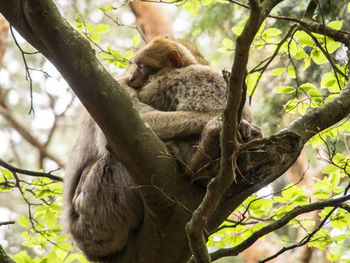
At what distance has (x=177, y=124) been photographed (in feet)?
10.7

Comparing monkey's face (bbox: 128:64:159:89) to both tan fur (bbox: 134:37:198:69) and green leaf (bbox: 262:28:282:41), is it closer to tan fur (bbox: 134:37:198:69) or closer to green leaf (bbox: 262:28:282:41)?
tan fur (bbox: 134:37:198:69)

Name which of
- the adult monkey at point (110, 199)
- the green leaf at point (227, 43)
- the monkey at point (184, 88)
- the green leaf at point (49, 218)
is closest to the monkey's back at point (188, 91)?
the monkey at point (184, 88)

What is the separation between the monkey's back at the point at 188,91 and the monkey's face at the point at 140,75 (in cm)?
14

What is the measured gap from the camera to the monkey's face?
3.93 meters

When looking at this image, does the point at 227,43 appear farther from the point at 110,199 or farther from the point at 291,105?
the point at 110,199

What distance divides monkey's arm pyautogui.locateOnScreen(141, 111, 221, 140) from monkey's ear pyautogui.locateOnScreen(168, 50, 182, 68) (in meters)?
0.89

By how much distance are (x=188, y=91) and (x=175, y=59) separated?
0.66m

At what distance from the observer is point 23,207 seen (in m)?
11.4

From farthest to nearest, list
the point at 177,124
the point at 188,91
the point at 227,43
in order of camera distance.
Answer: the point at 227,43
the point at 188,91
the point at 177,124

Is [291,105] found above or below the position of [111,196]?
above

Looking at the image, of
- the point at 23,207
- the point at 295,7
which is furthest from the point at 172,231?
the point at 23,207

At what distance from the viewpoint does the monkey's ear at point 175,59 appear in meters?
4.09

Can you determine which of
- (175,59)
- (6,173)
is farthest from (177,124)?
(6,173)

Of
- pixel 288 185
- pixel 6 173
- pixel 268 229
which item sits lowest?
pixel 268 229
